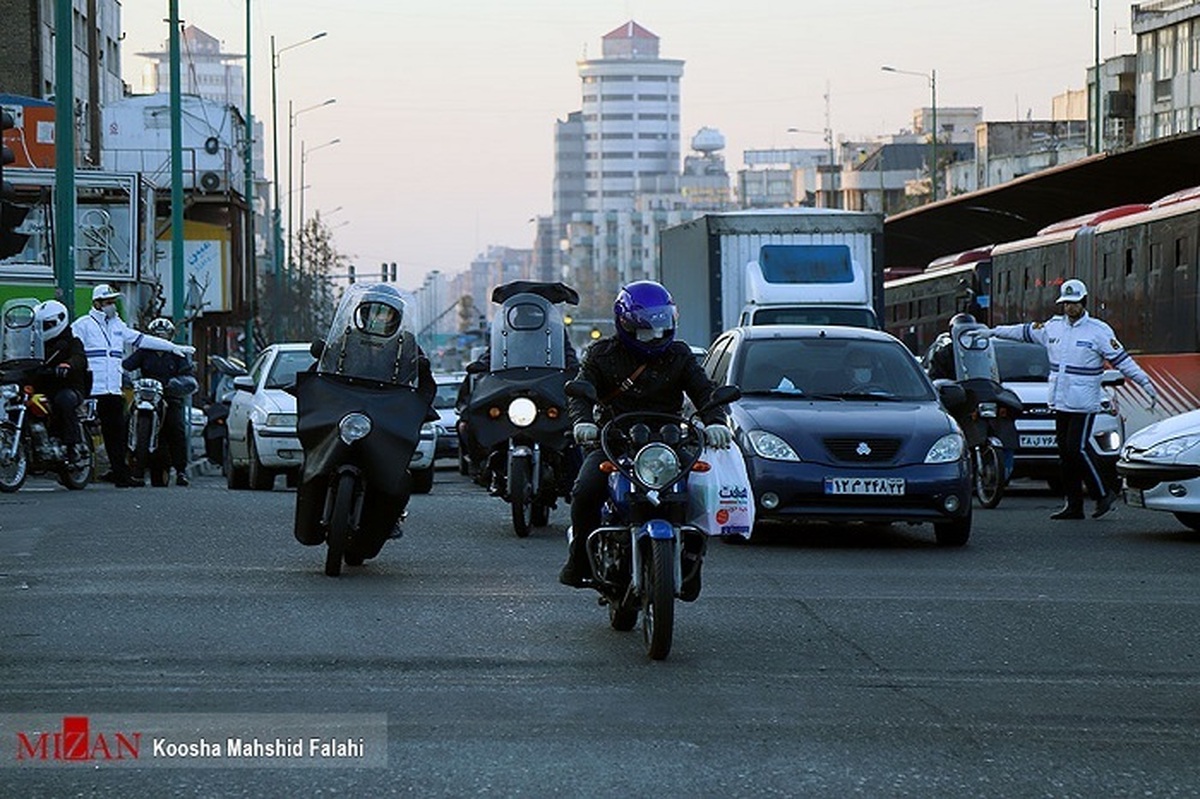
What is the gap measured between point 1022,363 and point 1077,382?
6968 millimetres

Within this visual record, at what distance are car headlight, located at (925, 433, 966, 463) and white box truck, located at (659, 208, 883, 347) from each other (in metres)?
16.6

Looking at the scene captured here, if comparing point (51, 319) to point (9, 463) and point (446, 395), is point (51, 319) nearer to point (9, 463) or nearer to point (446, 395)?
point (9, 463)

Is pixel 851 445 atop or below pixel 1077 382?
below

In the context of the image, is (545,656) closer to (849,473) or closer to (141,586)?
(141,586)

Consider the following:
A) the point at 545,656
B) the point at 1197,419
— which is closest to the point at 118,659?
the point at 545,656

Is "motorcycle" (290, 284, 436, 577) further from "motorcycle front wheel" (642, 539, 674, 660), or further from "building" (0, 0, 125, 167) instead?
"building" (0, 0, 125, 167)

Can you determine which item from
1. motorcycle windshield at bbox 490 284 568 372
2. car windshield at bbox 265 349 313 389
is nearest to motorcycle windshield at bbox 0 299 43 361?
car windshield at bbox 265 349 313 389

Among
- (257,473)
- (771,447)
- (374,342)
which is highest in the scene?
(374,342)

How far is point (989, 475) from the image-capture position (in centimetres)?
2148

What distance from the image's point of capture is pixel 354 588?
12.6 meters

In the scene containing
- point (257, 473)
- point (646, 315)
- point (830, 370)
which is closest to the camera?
point (646, 315)

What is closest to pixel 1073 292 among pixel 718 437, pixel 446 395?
pixel 718 437

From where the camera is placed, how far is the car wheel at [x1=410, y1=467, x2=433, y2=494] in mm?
24828

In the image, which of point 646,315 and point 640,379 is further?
point 640,379
